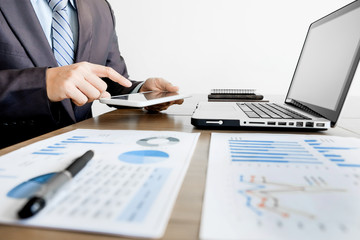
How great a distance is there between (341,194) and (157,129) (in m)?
0.35

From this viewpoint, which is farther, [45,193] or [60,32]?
[60,32]

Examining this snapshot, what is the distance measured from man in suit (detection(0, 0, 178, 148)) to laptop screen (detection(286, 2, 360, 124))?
1.29ft

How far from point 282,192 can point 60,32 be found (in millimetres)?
801

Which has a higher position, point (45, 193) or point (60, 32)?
point (60, 32)

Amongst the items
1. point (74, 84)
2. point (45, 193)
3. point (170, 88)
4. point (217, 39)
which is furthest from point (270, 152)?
point (217, 39)

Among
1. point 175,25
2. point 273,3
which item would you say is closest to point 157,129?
point 175,25

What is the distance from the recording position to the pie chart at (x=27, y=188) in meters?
0.24

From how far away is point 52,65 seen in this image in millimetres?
738

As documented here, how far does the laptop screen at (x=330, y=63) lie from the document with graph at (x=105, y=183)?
28cm

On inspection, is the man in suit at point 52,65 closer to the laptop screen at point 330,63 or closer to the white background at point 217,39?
the laptop screen at point 330,63

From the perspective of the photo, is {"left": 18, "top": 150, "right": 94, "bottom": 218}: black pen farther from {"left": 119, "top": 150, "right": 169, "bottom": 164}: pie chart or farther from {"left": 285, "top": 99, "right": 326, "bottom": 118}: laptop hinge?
{"left": 285, "top": 99, "right": 326, "bottom": 118}: laptop hinge

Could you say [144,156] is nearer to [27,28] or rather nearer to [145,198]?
[145,198]

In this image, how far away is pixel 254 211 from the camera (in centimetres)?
21

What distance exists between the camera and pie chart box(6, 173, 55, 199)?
24 cm
